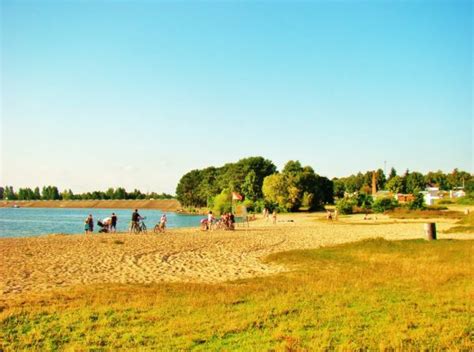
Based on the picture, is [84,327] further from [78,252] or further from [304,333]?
[78,252]

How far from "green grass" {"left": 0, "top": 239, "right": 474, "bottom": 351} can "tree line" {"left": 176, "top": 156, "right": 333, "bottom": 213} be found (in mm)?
79400

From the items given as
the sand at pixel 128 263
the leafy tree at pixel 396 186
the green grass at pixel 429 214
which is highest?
the leafy tree at pixel 396 186

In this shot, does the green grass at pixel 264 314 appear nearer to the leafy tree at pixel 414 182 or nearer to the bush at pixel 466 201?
the bush at pixel 466 201

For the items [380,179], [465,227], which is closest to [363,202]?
[465,227]

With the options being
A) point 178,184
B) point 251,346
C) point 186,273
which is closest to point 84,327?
point 251,346

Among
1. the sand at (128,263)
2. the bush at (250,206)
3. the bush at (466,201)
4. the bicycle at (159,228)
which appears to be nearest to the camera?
the sand at (128,263)

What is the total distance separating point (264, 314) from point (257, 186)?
344 ft

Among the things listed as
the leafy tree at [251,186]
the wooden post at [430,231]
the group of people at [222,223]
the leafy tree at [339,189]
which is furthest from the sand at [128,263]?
the leafy tree at [339,189]

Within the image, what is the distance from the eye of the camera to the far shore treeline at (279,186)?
94.6 m

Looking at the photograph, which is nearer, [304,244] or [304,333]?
[304,333]

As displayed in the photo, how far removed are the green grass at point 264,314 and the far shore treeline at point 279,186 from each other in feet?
129

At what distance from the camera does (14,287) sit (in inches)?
542

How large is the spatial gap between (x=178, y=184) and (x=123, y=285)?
145m

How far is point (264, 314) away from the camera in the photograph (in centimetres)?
952
